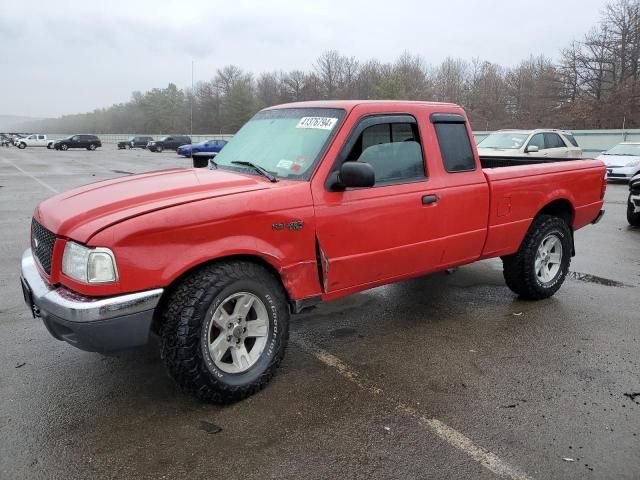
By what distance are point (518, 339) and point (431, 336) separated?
73cm

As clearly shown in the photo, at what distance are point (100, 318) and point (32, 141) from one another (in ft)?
200

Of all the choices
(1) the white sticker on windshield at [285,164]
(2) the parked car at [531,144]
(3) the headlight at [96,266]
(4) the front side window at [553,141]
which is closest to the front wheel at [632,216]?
(2) the parked car at [531,144]

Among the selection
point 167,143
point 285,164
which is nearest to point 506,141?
point 285,164

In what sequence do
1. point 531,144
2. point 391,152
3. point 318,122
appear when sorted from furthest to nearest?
point 531,144, point 391,152, point 318,122

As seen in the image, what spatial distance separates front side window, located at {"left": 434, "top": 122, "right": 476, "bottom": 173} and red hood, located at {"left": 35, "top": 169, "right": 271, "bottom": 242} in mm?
1672

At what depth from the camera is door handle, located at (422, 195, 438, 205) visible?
13.7 feet

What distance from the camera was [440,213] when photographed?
14.2 ft

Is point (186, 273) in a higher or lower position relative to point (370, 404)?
higher

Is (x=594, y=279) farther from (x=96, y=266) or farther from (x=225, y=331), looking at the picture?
(x=96, y=266)

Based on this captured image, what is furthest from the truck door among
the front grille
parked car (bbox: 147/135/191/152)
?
parked car (bbox: 147/135/191/152)

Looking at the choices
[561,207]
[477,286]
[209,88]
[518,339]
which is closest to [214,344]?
[518,339]

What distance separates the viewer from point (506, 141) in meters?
15.2

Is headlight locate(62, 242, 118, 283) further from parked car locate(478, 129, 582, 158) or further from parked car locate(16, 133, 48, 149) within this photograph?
parked car locate(16, 133, 48, 149)

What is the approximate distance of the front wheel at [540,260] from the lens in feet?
17.3
